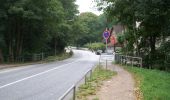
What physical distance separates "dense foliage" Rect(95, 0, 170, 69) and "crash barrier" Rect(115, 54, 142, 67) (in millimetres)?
938

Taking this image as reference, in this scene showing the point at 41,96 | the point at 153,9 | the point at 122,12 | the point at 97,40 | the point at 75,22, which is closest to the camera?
the point at 41,96

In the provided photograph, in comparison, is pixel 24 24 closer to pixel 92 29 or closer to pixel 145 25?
pixel 145 25

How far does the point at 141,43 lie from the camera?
3678cm

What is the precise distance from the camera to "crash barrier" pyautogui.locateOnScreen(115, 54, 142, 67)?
3195cm

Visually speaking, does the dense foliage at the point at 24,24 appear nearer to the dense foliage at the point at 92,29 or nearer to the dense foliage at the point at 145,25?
the dense foliage at the point at 145,25

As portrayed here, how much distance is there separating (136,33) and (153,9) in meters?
8.36

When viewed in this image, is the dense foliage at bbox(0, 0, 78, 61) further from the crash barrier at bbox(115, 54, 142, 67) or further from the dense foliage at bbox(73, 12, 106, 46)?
the dense foliage at bbox(73, 12, 106, 46)

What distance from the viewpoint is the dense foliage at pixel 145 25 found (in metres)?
27.7

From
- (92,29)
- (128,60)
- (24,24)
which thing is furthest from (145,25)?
(92,29)

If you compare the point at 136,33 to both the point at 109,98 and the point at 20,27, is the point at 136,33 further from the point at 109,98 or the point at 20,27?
the point at 109,98

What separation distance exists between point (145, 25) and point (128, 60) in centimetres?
375

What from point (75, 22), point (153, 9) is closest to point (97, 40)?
point (75, 22)

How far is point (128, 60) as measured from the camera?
115ft

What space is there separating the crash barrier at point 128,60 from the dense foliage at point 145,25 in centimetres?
94
